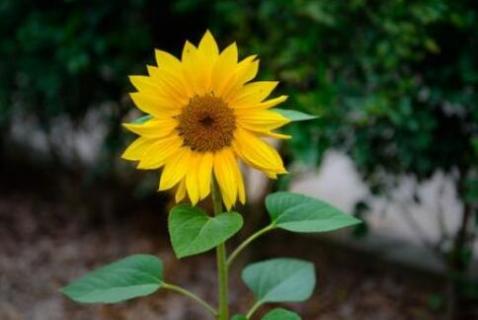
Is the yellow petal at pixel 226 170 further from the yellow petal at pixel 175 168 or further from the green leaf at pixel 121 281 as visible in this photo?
the green leaf at pixel 121 281

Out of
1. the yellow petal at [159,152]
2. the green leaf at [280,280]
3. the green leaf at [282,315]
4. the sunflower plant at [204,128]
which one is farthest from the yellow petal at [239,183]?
the green leaf at [280,280]

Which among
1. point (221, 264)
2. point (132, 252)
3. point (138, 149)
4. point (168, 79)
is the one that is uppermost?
point (168, 79)

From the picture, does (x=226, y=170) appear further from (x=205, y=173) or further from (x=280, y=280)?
(x=280, y=280)

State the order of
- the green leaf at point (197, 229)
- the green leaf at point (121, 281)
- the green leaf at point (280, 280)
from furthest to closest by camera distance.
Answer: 1. the green leaf at point (280, 280)
2. the green leaf at point (121, 281)
3. the green leaf at point (197, 229)

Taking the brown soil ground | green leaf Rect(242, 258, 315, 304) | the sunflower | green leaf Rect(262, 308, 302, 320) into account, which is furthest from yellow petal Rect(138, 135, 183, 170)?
the brown soil ground

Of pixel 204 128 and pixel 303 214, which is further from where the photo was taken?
pixel 303 214

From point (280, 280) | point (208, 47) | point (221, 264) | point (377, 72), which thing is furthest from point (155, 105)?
point (377, 72)

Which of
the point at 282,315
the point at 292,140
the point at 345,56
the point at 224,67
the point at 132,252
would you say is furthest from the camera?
the point at 132,252
